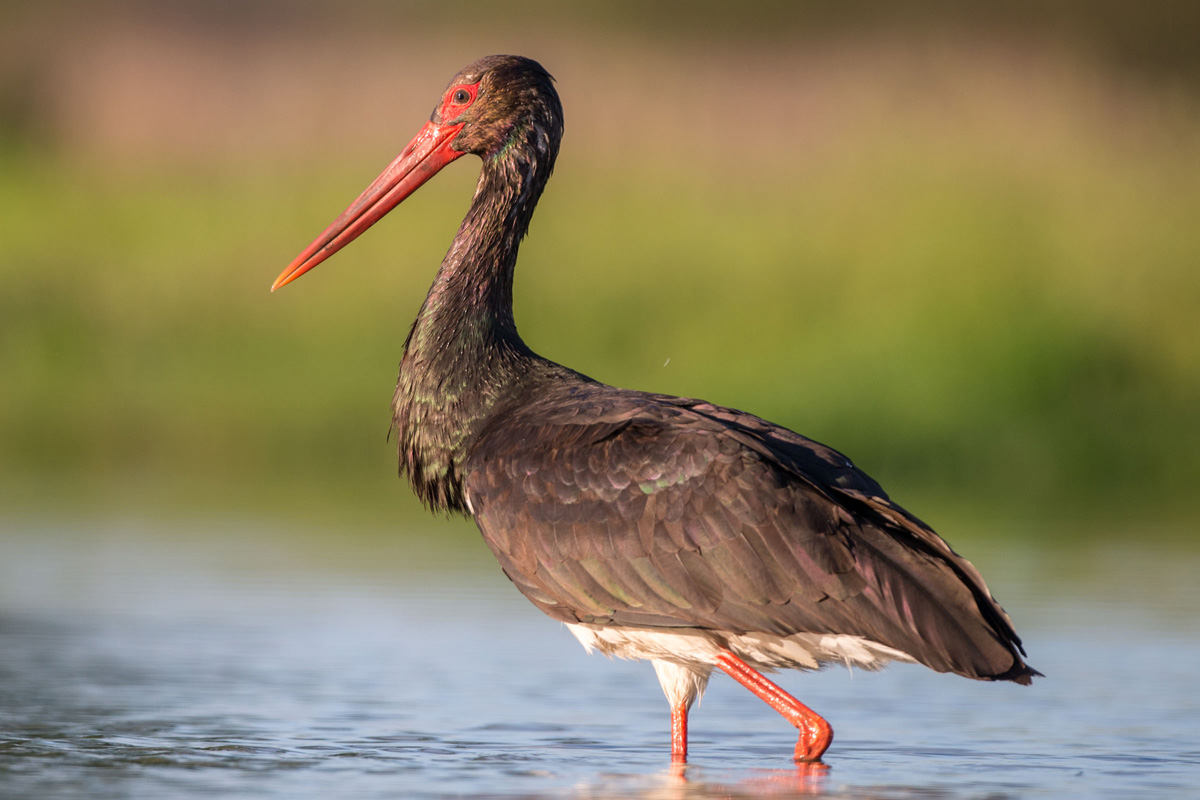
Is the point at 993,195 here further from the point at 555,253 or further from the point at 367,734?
the point at 367,734

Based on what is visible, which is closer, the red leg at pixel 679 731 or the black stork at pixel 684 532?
the black stork at pixel 684 532

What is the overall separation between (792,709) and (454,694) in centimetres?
144

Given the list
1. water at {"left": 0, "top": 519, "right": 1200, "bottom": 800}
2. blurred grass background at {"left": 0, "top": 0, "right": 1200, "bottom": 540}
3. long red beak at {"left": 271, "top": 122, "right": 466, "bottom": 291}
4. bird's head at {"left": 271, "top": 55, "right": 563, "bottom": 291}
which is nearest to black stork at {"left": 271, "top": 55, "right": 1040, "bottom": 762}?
water at {"left": 0, "top": 519, "right": 1200, "bottom": 800}

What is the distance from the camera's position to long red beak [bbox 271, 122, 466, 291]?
7.38m

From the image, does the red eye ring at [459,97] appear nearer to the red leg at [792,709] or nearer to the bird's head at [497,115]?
the bird's head at [497,115]

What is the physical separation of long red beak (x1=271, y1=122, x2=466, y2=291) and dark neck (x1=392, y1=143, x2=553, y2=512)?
0.86 ft

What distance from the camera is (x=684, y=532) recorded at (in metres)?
6.07

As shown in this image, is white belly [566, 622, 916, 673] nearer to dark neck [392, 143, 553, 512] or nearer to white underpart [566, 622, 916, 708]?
white underpart [566, 622, 916, 708]

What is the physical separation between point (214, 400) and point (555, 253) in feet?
9.14

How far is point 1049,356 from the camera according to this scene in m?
14.0

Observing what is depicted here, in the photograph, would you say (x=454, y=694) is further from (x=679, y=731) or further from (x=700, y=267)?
(x=700, y=267)

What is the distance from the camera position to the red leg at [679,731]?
618 centimetres

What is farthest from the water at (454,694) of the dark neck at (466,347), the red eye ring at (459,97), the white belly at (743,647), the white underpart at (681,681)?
the red eye ring at (459,97)

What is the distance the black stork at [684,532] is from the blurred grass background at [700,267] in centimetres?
446
